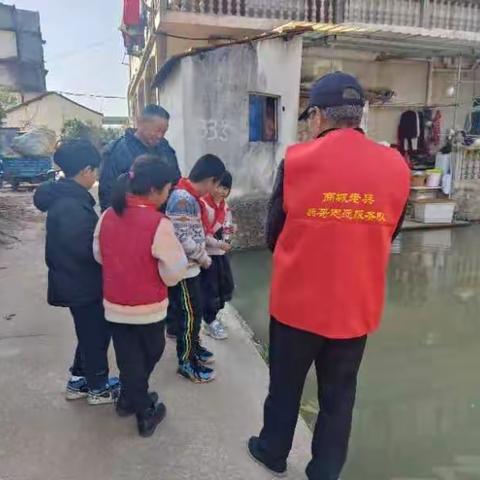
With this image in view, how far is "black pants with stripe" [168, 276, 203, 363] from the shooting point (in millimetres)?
2711

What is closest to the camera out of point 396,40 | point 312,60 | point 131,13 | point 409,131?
point 396,40

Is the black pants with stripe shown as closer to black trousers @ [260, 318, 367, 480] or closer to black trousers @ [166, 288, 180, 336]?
black trousers @ [166, 288, 180, 336]

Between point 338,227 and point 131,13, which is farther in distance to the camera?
point 131,13

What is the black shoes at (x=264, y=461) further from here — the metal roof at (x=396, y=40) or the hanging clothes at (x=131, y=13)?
the hanging clothes at (x=131, y=13)

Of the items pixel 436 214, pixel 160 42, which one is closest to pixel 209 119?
pixel 160 42

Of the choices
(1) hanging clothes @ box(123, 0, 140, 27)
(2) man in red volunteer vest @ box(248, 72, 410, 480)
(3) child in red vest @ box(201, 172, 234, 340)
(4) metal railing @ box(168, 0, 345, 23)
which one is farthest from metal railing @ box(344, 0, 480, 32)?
(2) man in red volunteer vest @ box(248, 72, 410, 480)

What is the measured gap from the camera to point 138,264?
216 centimetres

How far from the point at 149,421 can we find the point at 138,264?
A: 81cm

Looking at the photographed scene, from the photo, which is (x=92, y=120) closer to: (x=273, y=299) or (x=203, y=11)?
(x=203, y=11)

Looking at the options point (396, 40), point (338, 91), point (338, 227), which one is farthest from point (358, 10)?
point (338, 227)

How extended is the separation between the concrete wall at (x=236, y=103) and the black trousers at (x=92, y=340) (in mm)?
4699

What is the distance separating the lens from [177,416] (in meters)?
2.51

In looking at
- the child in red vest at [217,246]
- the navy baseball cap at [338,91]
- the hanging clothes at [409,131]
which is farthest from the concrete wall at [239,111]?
the navy baseball cap at [338,91]

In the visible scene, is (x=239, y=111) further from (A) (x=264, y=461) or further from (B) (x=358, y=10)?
(A) (x=264, y=461)
